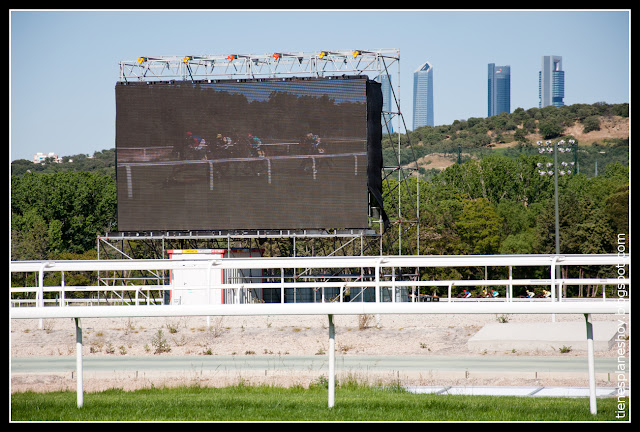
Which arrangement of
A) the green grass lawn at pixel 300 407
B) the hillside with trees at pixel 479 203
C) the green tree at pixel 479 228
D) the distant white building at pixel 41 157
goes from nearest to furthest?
the green grass lawn at pixel 300 407 < the hillside with trees at pixel 479 203 < the green tree at pixel 479 228 < the distant white building at pixel 41 157

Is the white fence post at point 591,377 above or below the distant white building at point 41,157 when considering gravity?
below

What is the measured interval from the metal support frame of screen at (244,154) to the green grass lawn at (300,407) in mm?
16315

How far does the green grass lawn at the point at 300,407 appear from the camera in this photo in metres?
5.81

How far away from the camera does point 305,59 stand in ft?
81.0

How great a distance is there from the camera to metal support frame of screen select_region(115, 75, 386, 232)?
904 inches

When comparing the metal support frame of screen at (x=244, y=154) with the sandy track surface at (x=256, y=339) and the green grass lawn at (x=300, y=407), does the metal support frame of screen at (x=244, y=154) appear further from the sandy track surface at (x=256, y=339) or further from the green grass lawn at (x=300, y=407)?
the green grass lawn at (x=300, y=407)

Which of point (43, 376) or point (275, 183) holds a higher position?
point (275, 183)

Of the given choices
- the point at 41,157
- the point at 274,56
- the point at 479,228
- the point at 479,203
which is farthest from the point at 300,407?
the point at 41,157

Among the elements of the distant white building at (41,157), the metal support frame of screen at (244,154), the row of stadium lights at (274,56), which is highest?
the distant white building at (41,157)

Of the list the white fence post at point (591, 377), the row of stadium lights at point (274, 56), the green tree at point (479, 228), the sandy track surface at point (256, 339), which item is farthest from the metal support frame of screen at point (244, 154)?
the green tree at point (479, 228)

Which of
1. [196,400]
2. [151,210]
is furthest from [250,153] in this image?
[196,400]

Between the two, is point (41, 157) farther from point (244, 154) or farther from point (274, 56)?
point (244, 154)
